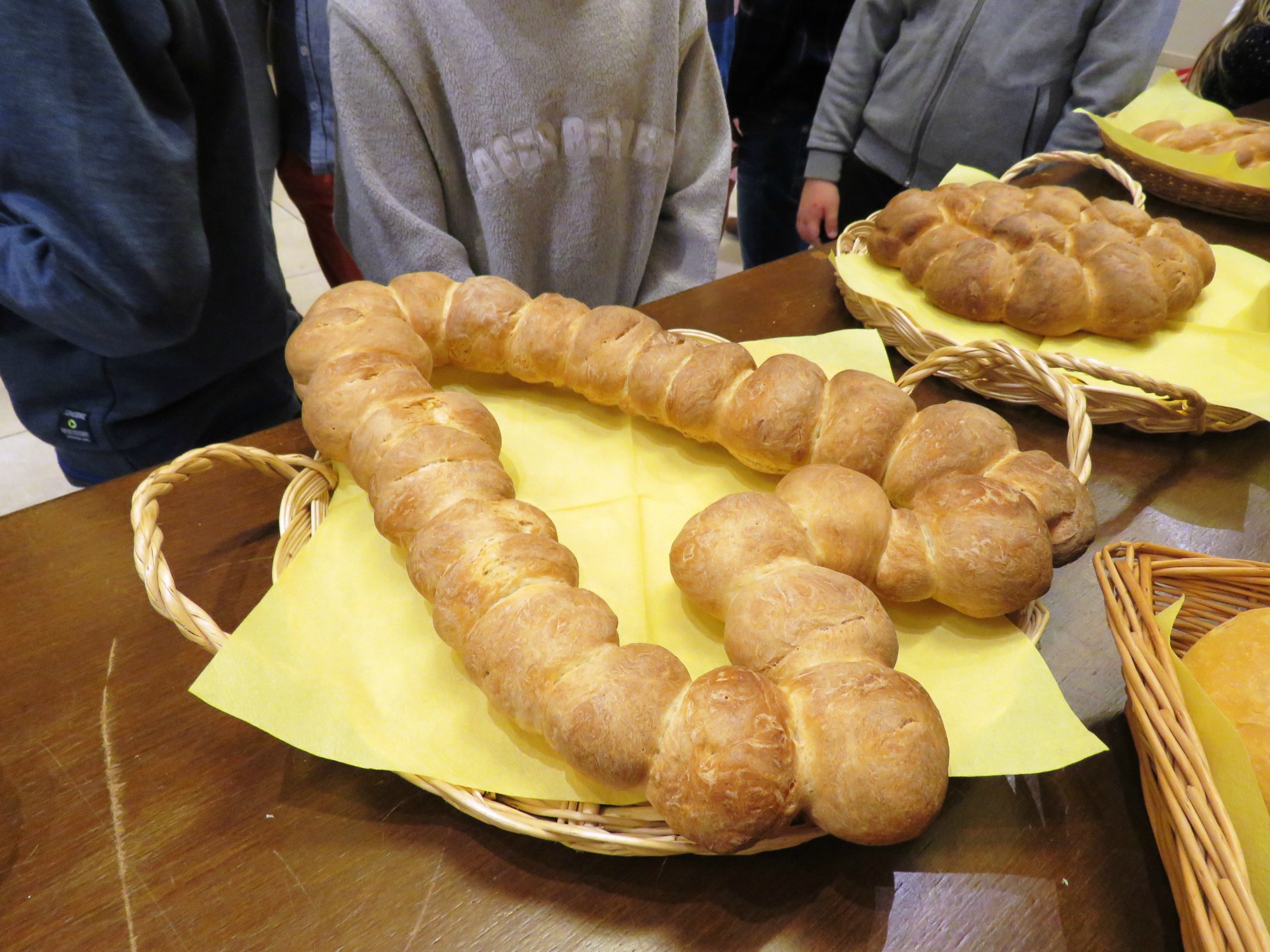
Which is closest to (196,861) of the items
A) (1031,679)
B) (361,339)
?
(361,339)

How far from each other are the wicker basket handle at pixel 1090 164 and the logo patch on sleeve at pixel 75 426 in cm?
167

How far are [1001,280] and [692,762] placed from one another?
950mm

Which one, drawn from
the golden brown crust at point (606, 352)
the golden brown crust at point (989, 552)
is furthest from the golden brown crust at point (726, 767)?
the golden brown crust at point (606, 352)

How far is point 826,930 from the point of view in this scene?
0.54 meters

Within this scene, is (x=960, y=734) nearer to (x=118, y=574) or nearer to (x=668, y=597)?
(x=668, y=597)

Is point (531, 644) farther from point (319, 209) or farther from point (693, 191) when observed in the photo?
point (319, 209)

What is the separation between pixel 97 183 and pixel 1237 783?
3.95ft

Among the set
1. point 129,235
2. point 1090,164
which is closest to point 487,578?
point 129,235

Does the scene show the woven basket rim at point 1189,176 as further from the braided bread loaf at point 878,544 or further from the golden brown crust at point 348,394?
the golden brown crust at point 348,394

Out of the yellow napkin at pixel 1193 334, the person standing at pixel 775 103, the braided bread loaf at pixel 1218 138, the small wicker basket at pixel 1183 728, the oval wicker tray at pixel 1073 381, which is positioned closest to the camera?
the small wicker basket at pixel 1183 728

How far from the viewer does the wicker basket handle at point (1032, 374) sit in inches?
31.7

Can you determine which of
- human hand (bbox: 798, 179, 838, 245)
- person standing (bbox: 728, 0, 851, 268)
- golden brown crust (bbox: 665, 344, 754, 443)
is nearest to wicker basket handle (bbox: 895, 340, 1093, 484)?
golden brown crust (bbox: 665, 344, 754, 443)

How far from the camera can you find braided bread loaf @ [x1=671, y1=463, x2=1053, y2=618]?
0.66 meters

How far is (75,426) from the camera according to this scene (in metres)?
1.09
